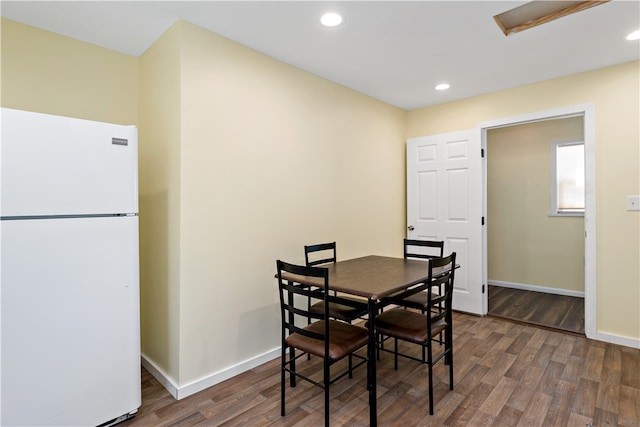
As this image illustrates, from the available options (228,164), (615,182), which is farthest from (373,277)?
(615,182)

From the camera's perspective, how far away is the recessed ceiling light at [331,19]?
2.20 meters

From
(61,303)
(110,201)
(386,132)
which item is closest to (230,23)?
(110,201)

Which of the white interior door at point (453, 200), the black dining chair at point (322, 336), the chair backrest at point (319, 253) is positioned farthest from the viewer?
the white interior door at point (453, 200)

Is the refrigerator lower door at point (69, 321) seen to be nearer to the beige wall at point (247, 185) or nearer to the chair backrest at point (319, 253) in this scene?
the beige wall at point (247, 185)

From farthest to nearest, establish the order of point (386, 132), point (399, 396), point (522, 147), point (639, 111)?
1. point (522, 147)
2. point (386, 132)
3. point (639, 111)
4. point (399, 396)

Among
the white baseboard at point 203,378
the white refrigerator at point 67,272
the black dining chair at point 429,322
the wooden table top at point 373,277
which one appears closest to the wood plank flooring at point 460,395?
the white baseboard at point 203,378

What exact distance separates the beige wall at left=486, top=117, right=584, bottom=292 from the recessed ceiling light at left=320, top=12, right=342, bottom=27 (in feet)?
11.9

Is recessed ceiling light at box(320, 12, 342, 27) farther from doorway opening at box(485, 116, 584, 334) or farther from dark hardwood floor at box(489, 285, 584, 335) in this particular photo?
dark hardwood floor at box(489, 285, 584, 335)

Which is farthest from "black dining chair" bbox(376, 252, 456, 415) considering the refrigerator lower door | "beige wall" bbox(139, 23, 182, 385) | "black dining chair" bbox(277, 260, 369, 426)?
the refrigerator lower door

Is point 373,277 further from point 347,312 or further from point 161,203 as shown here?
point 161,203

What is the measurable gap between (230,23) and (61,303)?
79.2 inches

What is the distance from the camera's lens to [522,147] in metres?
4.87

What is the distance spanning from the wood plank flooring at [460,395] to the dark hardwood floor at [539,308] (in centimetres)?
63

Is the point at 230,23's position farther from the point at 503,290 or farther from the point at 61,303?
the point at 503,290
